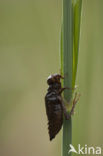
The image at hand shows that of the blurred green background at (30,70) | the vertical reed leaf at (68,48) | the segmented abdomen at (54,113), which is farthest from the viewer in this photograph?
the blurred green background at (30,70)

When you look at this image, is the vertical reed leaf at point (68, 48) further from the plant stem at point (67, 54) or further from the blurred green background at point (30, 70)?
the blurred green background at point (30, 70)

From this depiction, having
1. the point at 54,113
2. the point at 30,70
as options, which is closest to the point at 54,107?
the point at 54,113

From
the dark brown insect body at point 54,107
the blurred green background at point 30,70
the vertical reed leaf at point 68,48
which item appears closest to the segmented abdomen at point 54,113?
the dark brown insect body at point 54,107

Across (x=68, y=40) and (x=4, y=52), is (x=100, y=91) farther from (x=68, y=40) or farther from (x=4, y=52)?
(x=68, y=40)

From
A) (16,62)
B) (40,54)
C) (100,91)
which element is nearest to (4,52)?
(16,62)

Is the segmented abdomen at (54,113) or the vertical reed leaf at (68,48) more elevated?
the vertical reed leaf at (68,48)

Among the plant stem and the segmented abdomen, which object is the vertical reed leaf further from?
the segmented abdomen

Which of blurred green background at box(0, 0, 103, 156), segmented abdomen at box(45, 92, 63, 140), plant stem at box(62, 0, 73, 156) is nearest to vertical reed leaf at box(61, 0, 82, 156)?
plant stem at box(62, 0, 73, 156)
